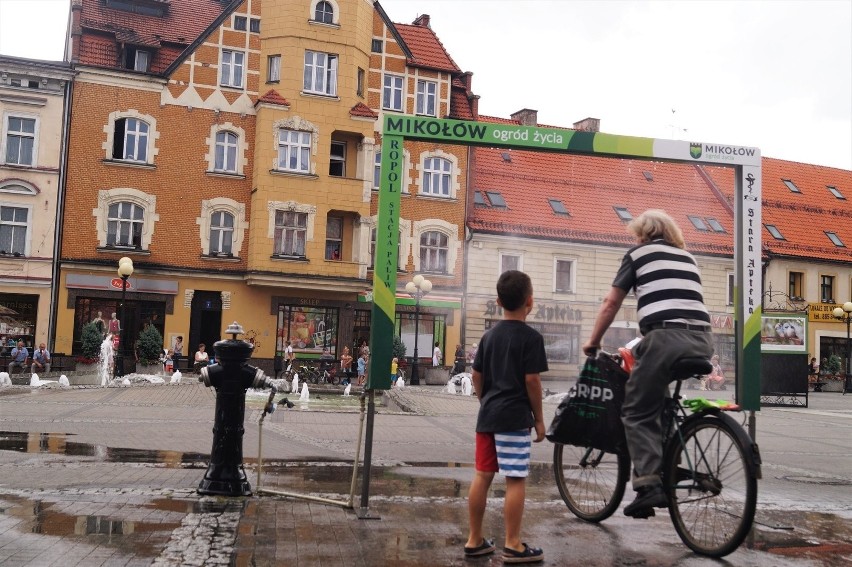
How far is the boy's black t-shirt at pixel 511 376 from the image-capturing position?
5.31 m

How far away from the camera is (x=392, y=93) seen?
38.2 metres

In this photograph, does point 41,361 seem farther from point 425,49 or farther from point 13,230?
point 425,49

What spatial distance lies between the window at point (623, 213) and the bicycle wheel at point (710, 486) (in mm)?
2015

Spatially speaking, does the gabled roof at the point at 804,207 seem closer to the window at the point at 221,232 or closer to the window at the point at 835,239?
the window at the point at 835,239

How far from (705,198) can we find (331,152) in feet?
96.2

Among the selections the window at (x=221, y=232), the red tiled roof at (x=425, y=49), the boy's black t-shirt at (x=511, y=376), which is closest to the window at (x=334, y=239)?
the window at (x=221, y=232)

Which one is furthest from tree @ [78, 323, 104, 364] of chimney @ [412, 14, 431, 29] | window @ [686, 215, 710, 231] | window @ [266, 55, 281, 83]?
window @ [686, 215, 710, 231]

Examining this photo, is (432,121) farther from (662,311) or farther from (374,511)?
(374,511)

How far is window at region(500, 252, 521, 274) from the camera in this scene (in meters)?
6.78

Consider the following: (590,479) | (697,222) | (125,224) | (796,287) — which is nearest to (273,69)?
(125,224)

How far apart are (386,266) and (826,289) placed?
4554cm

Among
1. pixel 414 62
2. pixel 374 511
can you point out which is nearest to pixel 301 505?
pixel 374 511

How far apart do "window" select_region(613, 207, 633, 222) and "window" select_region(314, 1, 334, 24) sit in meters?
30.0

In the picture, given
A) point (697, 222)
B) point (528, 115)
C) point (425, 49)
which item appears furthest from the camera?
point (528, 115)
